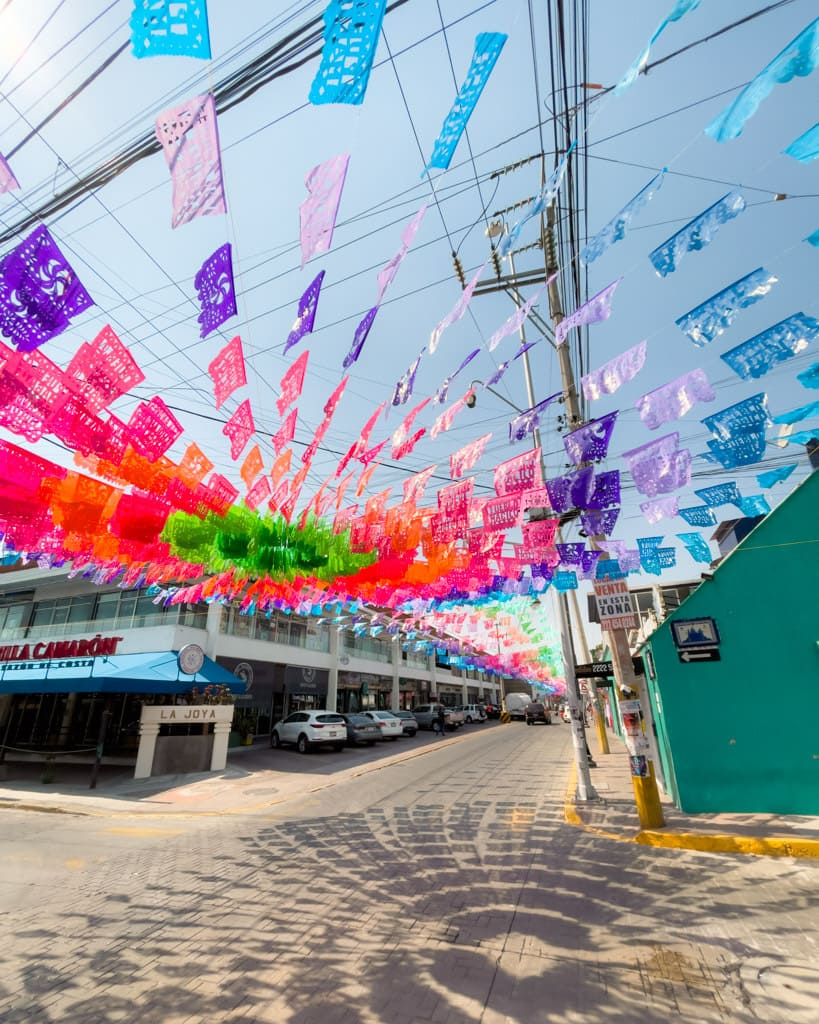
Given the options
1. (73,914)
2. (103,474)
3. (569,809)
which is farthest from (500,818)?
(103,474)

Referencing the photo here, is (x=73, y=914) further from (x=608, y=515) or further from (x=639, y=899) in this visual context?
(x=608, y=515)

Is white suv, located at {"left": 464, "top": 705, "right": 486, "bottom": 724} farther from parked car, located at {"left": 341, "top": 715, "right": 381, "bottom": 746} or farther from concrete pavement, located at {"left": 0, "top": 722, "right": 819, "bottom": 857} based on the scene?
concrete pavement, located at {"left": 0, "top": 722, "right": 819, "bottom": 857}

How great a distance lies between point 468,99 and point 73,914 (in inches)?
324

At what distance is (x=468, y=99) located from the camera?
381cm

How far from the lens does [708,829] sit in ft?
22.7

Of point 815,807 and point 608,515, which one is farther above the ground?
point 608,515

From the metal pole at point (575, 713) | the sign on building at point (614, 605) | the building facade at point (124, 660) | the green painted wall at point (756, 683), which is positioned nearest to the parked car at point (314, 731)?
the building facade at point (124, 660)

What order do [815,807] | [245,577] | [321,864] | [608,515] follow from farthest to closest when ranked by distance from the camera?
A: [245,577] → [608,515] → [815,807] → [321,864]

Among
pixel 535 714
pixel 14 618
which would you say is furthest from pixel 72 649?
pixel 535 714

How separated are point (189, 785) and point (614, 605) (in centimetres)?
1162

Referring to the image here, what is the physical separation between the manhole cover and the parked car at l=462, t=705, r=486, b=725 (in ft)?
119

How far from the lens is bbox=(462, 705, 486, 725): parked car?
39.1m

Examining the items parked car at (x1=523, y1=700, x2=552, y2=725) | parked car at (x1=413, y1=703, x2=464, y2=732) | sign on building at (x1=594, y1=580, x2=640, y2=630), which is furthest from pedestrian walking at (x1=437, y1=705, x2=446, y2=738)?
sign on building at (x1=594, y1=580, x2=640, y2=630)

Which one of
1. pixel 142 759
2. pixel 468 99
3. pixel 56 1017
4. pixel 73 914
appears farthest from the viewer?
pixel 142 759
